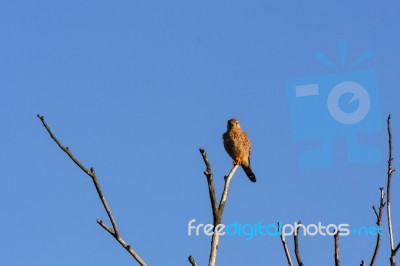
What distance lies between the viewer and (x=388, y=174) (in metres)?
3.18

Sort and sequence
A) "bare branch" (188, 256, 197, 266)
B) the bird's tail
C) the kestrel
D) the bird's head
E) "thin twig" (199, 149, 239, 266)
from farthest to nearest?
1. the bird's tail
2. the bird's head
3. the kestrel
4. "thin twig" (199, 149, 239, 266)
5. "bare branch" (188, 256, 197, 266)

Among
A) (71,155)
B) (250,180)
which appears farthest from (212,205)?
(250,180)

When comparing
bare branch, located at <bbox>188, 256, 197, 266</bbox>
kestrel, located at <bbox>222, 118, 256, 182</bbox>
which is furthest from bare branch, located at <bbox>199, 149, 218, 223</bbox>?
kestrel, located at <bbox>222, 118, 256, 182</bbox>

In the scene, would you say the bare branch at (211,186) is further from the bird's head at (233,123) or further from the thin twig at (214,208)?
the bird's head at (233,123)

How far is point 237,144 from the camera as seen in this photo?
10.7m

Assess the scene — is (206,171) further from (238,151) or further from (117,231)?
(238,151)

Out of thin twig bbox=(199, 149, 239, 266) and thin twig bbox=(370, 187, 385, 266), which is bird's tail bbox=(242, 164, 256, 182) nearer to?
thin twig bbox=(370, 187, 385, 266)

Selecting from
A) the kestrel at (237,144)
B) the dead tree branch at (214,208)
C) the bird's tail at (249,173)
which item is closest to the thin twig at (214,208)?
the dead tree branch at (214,208)

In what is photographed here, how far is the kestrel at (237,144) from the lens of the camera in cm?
1072

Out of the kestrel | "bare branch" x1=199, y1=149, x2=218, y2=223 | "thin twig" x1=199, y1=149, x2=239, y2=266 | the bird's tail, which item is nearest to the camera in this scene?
"thin twig" x1=199, y1=149, x2=239, y2=266

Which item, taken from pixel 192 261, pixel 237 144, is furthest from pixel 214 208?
pixel 237 144

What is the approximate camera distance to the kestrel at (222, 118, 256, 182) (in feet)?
35.2

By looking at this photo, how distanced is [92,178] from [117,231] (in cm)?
21

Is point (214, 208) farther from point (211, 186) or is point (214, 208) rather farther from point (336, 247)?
point (336, 247)
